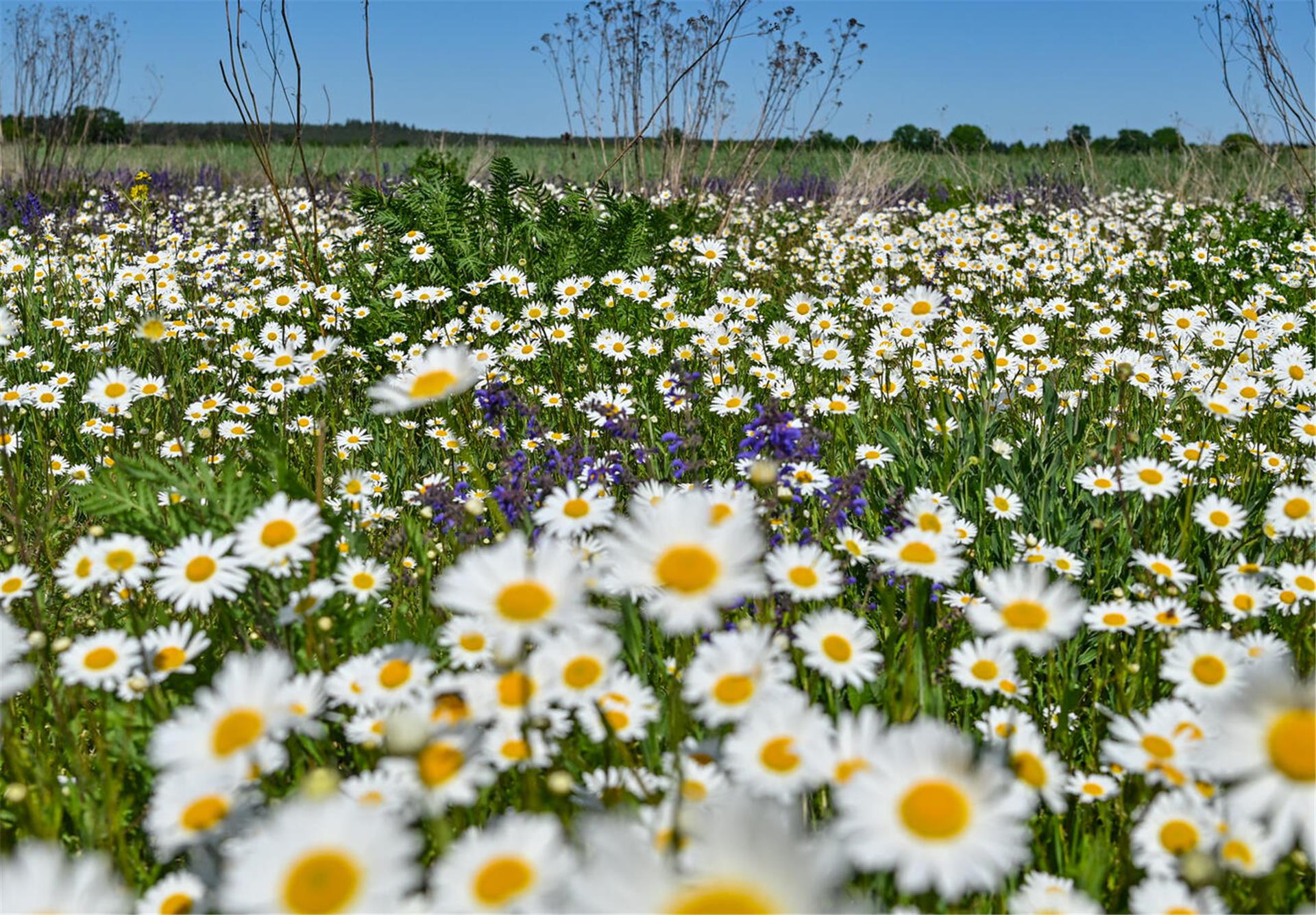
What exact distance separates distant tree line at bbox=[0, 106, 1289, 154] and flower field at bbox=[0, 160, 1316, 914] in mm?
1673

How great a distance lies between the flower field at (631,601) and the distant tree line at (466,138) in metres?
1.67

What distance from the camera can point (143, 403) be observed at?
3676mm

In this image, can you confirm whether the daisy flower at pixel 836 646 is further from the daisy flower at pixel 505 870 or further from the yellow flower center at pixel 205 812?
the yellow flower center at pixel 205 812

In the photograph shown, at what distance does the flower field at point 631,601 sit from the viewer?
0.89m

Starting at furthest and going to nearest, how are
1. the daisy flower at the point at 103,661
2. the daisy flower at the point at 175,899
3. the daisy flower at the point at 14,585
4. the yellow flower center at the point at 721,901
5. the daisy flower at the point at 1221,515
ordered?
1. the daisy flower at the point at 1221,515
2. the daisy flower at the point at 14,585
3. the daisy flower at the point at 103,661
4. the daisy flower at the point at 175,899
5. the yellow flower center at the point at 721,901

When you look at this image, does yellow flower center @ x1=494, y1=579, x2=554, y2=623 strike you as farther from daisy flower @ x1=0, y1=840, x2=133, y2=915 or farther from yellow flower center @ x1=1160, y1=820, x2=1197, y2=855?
yellow flower center @ x1=1160, y1=820, x2=1197, y2=855

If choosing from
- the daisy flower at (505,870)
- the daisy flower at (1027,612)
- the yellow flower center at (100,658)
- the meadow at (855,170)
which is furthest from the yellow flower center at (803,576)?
the meadow at (855,170)

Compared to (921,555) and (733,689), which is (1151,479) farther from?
(733,689)

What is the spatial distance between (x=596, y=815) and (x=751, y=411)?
2096 millimetres

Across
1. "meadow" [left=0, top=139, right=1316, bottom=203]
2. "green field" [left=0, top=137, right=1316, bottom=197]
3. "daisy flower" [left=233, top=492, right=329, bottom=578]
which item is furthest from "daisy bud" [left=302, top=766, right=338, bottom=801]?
"meadow" [left=0, top=139, right=1316, bottom=203]

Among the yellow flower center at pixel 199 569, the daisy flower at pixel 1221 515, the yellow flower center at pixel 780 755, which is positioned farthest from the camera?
the daisy flower at pixel 1221 515

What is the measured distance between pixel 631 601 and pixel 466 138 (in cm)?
2243

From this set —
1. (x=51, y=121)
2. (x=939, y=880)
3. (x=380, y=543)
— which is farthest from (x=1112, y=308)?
(x=51, y=121)

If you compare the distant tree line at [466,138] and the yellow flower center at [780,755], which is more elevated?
the distant tree line at [466,138]
